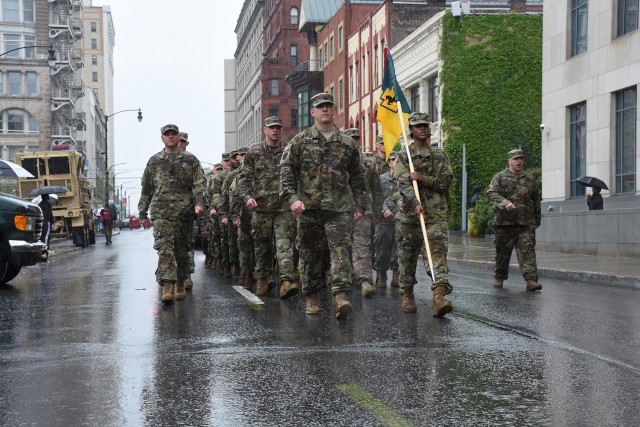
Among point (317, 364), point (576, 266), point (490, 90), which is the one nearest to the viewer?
point (317, 364)

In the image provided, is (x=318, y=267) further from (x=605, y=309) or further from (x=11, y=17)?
(x=11, y=17)

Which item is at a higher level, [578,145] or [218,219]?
[578,145]

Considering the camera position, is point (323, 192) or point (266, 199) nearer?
point (323, 192)

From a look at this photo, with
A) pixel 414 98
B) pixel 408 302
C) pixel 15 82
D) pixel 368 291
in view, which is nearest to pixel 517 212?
pixel 368 291

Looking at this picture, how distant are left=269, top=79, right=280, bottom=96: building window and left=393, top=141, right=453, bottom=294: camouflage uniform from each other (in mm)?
80836

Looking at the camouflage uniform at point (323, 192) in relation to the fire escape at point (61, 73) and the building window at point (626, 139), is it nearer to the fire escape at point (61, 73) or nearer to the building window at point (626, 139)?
the building window at point (626, 139)

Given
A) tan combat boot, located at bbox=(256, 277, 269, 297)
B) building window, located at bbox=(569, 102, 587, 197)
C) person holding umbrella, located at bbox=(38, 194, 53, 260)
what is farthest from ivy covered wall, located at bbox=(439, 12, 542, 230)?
tan combat boot, located at bbox=(256, 277, 269, 297)

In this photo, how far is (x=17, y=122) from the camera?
269 feet

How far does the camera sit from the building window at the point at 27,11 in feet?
272

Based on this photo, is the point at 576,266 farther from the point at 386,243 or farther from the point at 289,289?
the point at 289,289

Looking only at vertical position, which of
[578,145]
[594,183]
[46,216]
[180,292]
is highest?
[578,145]

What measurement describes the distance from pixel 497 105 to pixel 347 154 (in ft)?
96.2

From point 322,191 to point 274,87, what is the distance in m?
81.8

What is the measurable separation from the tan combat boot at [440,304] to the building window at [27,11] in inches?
3157
